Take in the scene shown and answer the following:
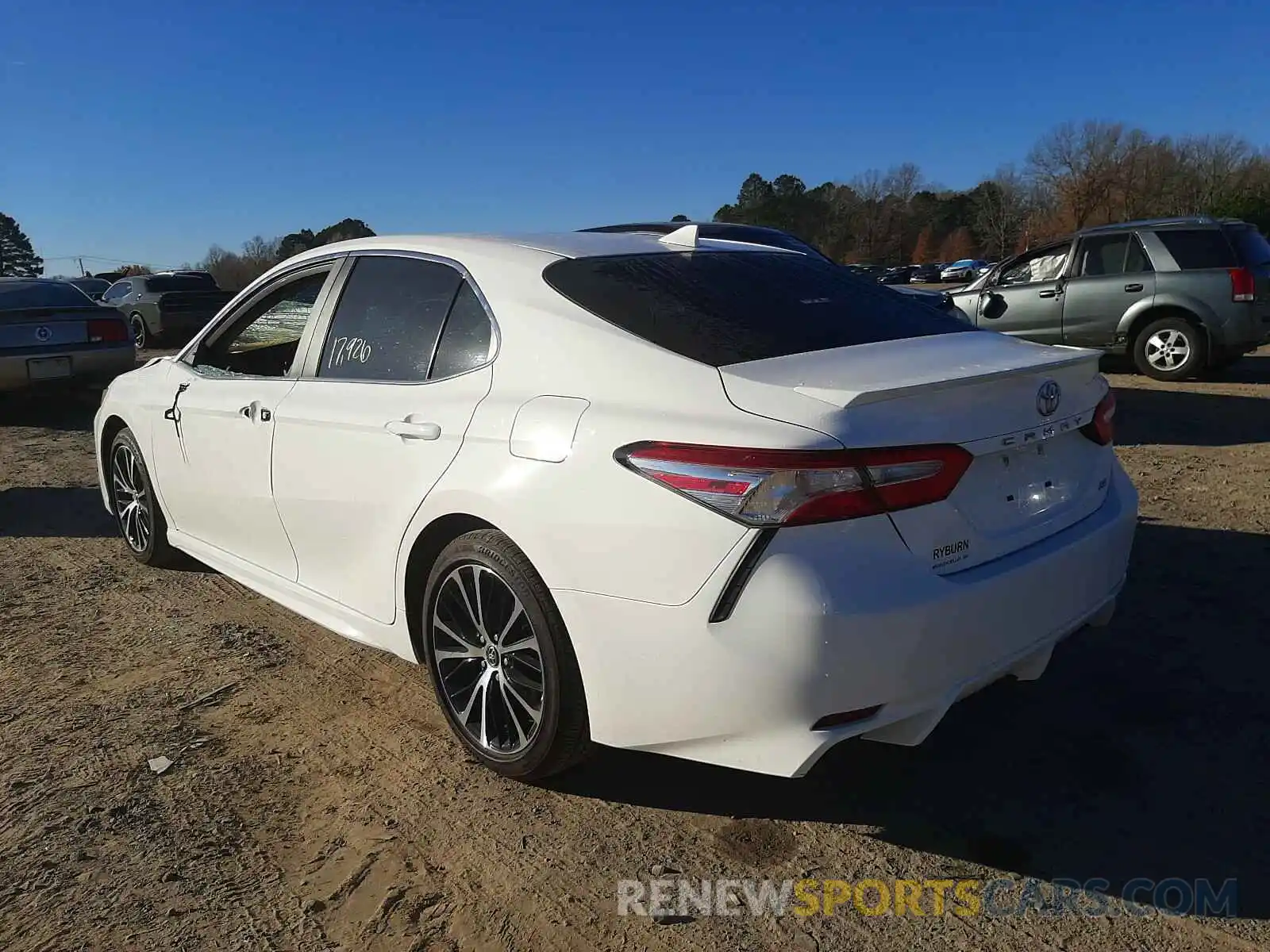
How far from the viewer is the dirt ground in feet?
7.65

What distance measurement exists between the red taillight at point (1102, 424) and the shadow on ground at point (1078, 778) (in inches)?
37.4

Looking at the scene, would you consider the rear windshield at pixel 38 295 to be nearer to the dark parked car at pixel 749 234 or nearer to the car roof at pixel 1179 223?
the dark parked car at pixel 749 234

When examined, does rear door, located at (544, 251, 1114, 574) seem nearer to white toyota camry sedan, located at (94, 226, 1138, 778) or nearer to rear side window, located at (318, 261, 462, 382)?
white toyota camry sedan, located at (94, 226, 1138, 778)

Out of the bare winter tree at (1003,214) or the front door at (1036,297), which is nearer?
the front door at (1036,297)

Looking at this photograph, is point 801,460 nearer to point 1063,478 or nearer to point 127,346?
point 1063,478

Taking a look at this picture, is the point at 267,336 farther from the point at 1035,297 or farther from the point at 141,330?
the point at 141,330

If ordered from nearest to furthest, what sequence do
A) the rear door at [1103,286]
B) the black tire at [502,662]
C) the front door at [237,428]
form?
1. the black tire at [502,662]
2. the front door at [237,428]
3. the rear door at [1103,286]

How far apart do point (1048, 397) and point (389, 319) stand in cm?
218

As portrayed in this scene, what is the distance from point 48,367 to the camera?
9.76 m

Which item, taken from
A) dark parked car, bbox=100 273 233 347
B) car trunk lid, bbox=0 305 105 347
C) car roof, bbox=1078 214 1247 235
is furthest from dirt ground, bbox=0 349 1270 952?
dark parked car, bbox=100 273 233 347

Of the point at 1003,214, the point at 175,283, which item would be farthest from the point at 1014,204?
the point at 175,283

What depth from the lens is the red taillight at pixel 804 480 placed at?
2.22 metres

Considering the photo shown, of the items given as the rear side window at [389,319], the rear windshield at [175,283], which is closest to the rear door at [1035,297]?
the rear side window at [389,319]

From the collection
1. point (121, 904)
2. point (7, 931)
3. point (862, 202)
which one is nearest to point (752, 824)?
point (121, 904)
